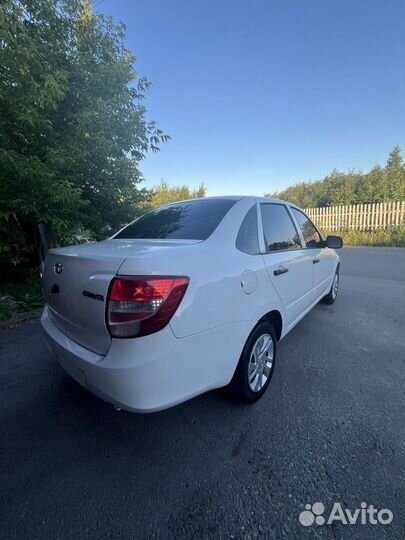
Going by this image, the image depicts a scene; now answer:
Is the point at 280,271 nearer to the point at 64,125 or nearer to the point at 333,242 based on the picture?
the point at 333,242

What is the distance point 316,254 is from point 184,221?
200cm

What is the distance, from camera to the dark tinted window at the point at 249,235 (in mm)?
2031

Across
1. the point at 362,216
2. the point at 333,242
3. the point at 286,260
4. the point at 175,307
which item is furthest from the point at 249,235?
the point at 362,216

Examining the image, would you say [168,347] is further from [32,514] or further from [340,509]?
[340,509]

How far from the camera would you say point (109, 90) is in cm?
484

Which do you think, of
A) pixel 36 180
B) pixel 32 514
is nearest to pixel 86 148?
pixel 36 180

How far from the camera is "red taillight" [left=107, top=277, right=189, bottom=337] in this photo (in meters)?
1.38

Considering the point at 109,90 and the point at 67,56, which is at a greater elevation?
the point at 67,56

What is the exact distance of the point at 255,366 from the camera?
219cm

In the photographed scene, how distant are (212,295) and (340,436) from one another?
1385 millimetres

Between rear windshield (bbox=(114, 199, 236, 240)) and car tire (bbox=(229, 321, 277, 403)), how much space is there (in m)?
0.90

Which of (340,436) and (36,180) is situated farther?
(36,180)

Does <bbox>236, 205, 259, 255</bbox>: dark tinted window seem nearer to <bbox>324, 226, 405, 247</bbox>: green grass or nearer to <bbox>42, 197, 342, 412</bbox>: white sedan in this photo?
<bbox>42, 197, 342, 412</bbox>: white sedan

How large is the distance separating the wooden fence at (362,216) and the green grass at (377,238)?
22.2 inches
